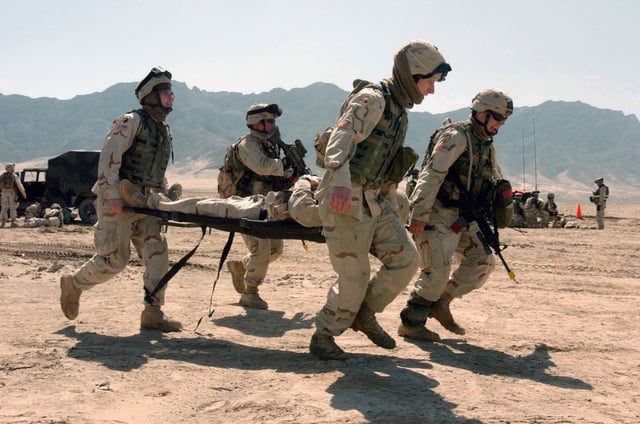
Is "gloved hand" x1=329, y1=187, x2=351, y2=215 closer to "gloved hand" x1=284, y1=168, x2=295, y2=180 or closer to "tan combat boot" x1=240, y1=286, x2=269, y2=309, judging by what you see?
"gloved hand" x1=284, y1=168, x2=295, y2=180

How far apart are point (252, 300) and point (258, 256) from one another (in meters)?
0.49

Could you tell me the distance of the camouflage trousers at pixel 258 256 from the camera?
7293 millimetres

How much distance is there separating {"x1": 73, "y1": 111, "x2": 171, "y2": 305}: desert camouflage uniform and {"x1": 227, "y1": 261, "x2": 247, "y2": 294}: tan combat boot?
1.56 m

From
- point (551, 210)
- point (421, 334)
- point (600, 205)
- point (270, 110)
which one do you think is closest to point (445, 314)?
point (421, 334)

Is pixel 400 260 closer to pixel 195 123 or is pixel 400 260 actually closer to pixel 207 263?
pixel 207 263

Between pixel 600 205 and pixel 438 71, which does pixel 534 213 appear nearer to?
pixel 600 205

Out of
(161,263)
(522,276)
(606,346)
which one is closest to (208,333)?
(161,263)

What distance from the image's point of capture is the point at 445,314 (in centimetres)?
625

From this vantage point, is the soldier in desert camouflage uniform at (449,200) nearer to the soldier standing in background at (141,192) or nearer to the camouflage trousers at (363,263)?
the camouflage trousers at (363,263)

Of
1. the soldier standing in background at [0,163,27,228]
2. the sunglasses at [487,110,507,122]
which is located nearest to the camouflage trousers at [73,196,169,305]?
the sunglasses at [487,110,507,122]

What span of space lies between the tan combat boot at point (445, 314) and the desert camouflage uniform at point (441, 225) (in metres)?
0.21

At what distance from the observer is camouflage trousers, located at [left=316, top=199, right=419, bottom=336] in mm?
4871

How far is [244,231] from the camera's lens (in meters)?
5.62

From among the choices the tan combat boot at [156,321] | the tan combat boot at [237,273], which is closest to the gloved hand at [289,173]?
the tan combat boot at [237,273]
